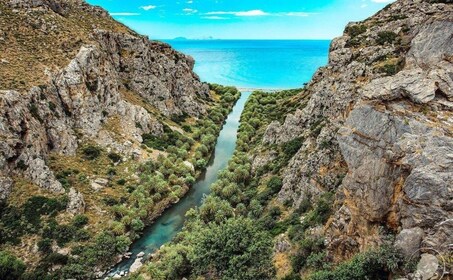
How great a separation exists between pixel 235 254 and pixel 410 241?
64.0 feet

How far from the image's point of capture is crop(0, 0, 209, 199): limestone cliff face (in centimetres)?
6806

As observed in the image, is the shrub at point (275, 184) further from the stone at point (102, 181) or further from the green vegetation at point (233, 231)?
the stone at point (102, 181)

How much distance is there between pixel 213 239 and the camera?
138 ft

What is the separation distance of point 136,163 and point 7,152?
26.5m

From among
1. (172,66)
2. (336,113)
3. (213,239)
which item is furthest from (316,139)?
(172,66)

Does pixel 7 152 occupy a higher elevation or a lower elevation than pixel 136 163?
higher

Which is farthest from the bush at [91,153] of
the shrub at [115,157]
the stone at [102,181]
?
the stone at [102,181]

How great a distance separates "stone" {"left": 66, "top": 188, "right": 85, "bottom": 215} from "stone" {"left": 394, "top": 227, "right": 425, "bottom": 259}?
5452 centimetres

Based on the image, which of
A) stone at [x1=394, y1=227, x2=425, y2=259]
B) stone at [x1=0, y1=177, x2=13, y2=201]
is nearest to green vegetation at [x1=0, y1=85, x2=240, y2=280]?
stone at [x1=0, y1=177, x2=13, y2=201]

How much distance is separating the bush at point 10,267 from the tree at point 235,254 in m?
27.3

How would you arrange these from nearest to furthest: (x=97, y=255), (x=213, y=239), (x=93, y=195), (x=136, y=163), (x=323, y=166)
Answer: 1. (x=213, y=239)
2. (x=323, y=166)
3. (x=97, y=255)
4. (x=93, y=195)
5. (x=136, y=163)

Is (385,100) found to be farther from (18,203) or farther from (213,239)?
(18,203)

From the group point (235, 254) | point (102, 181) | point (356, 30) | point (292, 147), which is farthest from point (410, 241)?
point (102, 181)

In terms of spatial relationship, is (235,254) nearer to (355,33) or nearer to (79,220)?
(79,220)
